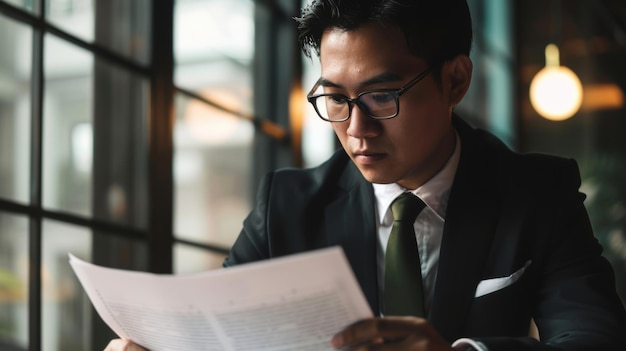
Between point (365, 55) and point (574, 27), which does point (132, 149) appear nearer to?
point (365, 55)

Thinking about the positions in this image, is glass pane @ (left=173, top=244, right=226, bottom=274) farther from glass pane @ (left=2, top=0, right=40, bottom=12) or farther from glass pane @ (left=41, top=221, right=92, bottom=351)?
glass pane @ (left=2, top=0, right=40, bottom=12)

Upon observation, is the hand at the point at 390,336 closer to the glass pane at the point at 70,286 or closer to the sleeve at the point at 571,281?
the sleeve at the point at 571,281

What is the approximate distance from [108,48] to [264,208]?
1.72m

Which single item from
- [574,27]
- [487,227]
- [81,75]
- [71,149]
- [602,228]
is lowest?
[602,228]

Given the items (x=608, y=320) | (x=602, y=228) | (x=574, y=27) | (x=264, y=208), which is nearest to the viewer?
(x=608, y=320)

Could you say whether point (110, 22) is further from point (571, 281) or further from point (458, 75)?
point (571, 281)

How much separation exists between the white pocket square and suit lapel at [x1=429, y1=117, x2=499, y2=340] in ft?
0.04

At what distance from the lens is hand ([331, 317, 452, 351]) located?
112 centimetres

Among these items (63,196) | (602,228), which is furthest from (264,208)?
(602,228)

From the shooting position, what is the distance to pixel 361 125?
4.99ft

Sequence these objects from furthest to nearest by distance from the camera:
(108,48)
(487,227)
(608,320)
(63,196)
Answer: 1. (108,48)
2. (63,196)
3. (487,227)
4. (608,320)

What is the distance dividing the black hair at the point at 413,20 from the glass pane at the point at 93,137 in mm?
1439

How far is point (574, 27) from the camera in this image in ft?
28.1

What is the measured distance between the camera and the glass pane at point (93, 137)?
2.88 metres
